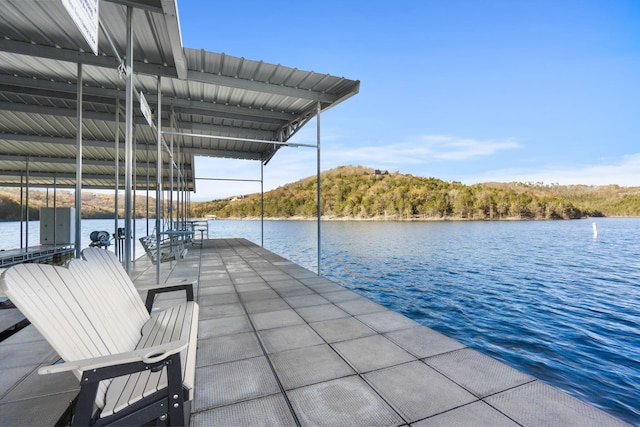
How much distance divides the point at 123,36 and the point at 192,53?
0.85m

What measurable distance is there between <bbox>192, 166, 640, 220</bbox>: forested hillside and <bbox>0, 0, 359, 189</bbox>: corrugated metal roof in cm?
4899

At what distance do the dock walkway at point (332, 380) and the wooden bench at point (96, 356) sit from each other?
45 cm

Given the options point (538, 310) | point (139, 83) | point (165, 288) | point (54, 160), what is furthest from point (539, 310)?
point (54, 160)

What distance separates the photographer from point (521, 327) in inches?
195

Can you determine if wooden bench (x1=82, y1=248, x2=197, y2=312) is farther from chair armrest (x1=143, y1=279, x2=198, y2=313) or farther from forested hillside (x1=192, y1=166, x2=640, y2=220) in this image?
forested hillside (x1=192, y1=166, x2=640, y2=220)

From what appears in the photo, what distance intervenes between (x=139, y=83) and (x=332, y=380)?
243 inches

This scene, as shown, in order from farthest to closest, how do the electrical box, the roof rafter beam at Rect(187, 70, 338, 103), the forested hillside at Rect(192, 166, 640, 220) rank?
the forested hillside at Rect(192, 166, 640, 220) → the electrical box → the roof rafter beam at Rect(187, 70, 338, 103)

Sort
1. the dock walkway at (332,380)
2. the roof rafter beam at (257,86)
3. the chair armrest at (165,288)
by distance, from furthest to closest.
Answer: the roof rafter beam at (257,86) < the chair armrest at (165,288) < the dock walkway at (332,380)

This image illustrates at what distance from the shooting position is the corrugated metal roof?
3.44m

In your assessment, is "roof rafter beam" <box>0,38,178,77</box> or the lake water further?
"roof rafter beam" <box>0,38,178,77</box>

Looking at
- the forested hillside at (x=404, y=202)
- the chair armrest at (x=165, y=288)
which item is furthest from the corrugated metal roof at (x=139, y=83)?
the forested hillside at (x=404, y=202)

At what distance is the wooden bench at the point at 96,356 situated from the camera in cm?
109

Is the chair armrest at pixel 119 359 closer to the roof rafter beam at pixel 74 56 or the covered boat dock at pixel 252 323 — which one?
the covered boat dock at pixel 252 323

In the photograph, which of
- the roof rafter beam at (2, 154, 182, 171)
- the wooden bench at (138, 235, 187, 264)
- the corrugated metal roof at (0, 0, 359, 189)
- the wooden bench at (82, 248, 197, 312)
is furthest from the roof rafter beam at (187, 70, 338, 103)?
the roof rafter beam at (2, 154, 182, 171)
